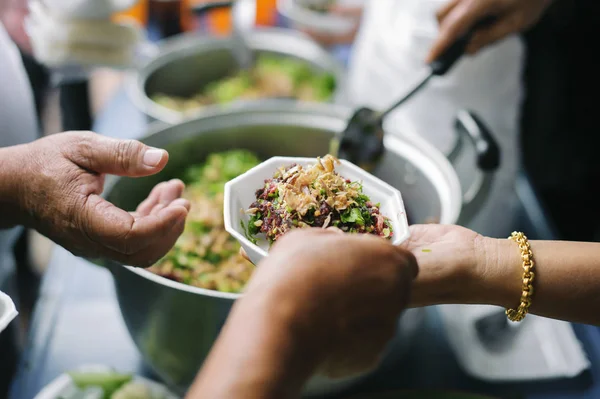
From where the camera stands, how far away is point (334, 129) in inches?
46.8

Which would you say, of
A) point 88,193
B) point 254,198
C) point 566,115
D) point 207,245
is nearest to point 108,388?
point 207,245

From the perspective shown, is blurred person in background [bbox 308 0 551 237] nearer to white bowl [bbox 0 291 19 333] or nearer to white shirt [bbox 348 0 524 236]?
white shirt [bbox 348 0 524 236]

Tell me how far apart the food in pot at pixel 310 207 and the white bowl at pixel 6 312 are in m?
0.24

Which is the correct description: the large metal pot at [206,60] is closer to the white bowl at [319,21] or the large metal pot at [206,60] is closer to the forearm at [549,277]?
the white bowl at [319,21]

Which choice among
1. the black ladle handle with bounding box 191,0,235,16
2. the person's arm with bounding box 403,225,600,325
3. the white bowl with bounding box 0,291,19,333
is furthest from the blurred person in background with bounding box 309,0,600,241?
the white bowl with bounding box 0,291,19,333

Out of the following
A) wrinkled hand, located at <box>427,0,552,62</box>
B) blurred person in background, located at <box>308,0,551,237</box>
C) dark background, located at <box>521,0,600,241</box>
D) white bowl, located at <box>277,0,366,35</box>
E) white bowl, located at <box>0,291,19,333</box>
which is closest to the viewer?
white bowl, located at <box>0,291,19,333</box>

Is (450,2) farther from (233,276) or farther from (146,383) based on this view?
(146,383)

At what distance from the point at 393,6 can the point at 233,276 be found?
2.73 ft

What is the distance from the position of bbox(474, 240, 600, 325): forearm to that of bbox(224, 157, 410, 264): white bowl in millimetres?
138

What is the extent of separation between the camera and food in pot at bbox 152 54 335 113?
1.73 m

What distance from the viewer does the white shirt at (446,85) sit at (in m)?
1.30

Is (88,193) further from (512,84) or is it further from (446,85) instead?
(512,84)

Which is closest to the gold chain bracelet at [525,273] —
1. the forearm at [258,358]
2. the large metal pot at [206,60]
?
the forearm at [258,358]

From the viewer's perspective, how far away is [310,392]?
0.86 metres
